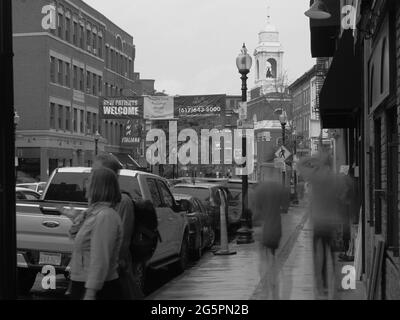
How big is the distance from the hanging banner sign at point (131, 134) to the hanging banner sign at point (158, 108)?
9.59 meters

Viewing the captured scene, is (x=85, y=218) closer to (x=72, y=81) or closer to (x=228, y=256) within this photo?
(x=228, y=256)

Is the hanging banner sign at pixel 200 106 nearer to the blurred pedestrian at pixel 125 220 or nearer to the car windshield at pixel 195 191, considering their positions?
the car windshield at pixel 195 191

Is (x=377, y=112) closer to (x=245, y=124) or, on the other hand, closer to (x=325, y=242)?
(x=325, y=242)

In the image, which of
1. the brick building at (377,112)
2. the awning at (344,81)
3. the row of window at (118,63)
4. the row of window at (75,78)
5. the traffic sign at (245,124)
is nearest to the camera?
Result: the brick building at (377,112)

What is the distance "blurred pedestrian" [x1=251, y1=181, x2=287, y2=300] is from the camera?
7.94 m

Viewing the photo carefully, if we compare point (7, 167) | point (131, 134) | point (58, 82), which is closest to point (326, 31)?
point (7, 167)

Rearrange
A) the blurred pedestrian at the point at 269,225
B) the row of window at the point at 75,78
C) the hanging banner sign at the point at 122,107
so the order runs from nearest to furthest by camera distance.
Answer: the blurred pedestrian at the point at 269,225
the hanging banner sign at the point at 122,107
the row of window at the point at 75,78

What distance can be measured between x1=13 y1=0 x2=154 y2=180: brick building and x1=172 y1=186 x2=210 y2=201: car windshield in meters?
27.7

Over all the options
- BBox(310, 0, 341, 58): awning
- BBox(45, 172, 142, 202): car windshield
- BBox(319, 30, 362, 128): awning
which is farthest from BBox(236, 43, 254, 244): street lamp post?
BBox(45, 172, 142, 202): car windshield

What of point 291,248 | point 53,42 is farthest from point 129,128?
point 291,248

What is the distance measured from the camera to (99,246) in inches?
190

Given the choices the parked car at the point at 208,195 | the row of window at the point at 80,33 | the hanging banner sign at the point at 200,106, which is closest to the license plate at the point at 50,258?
the parked car at the point at 208,195

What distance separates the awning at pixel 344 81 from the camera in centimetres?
1107
